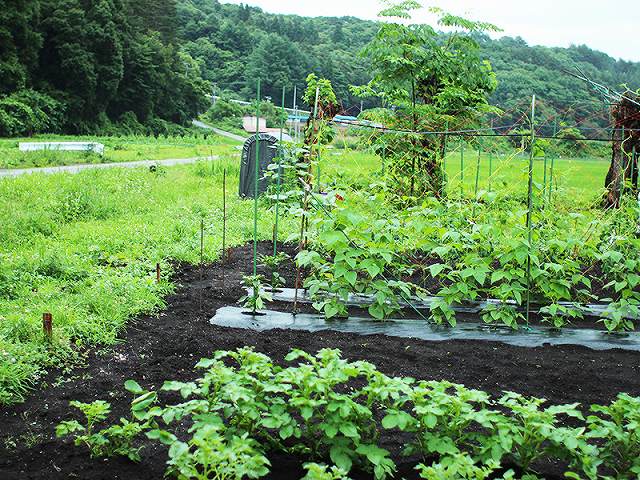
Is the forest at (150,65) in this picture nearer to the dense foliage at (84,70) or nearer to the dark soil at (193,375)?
the dense foliage at (84,70)

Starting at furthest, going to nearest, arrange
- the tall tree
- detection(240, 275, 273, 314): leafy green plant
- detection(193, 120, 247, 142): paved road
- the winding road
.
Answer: detection(193, 120, 247, 142): paved road
the tall tree
the winding road
detection(240, 275, 273, 314): leafy green plant

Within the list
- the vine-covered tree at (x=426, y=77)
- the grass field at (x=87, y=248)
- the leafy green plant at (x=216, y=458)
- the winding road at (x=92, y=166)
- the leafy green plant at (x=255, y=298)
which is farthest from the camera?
the winding road at (x=92, y=166)

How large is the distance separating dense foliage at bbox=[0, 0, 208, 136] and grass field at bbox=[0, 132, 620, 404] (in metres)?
18.2

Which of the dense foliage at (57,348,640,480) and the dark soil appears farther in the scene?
the dark soil

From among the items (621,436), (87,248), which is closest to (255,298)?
(87,248)

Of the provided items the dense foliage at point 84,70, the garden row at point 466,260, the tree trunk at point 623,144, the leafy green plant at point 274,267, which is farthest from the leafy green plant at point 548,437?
the dense foliage at point 84,70

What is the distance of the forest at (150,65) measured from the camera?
66.4 feet

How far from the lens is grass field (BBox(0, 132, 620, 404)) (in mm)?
4402

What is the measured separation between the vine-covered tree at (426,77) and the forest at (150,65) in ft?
19.6

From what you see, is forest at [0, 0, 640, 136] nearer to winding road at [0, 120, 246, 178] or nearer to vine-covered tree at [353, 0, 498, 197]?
winding road at [0, 120, 246, 178]

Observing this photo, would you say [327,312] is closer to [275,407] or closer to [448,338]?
[448,338]

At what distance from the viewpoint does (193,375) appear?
4043 millimetres

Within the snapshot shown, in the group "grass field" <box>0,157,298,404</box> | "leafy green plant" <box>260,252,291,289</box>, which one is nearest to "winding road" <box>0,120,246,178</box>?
"grass field" <box>0,157,298,404</box>

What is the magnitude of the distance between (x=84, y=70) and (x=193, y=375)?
105 feet
